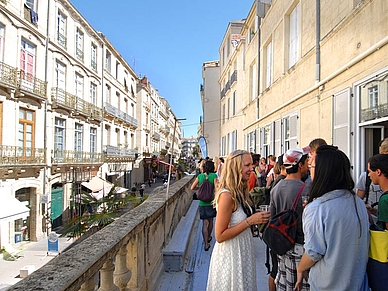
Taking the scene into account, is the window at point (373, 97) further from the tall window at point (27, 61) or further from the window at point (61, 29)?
the window at point (61, 29)

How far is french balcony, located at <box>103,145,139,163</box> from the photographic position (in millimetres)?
29394

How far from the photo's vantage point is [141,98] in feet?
141

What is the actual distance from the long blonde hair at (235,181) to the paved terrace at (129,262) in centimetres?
100

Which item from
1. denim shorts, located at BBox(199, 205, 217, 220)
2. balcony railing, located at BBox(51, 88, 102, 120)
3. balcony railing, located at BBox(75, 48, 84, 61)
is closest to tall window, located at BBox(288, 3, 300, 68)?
denim shorts, located at BBox(199, 205, 217, 220)

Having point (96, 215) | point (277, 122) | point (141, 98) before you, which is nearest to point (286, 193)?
point (96, 215)

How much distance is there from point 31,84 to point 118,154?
15188mm

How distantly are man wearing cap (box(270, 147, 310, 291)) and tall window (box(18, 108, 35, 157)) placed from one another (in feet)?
56.7

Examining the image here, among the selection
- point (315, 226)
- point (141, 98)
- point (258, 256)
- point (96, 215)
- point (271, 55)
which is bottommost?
point (258, 256)

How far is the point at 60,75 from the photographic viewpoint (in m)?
21.4

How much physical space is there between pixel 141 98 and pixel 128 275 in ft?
137

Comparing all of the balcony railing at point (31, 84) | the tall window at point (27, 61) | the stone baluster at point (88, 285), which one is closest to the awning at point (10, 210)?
the balcony railing at point (31, 84)

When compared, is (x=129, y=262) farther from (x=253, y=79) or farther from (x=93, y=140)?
(x=93, y=140)

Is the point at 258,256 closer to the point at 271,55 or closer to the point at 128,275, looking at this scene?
the point at 128,275

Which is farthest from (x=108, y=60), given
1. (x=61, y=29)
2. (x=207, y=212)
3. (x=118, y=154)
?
(x=207, y=212)
